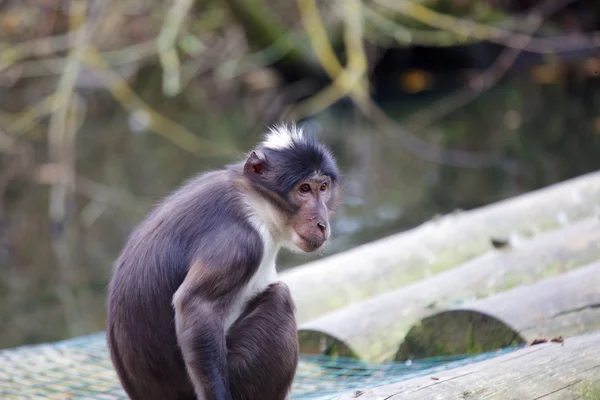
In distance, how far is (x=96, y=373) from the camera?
5363 mm

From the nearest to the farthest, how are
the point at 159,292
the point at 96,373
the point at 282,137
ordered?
the point at 159,292 → the point at 282,137 → the point at 96,373

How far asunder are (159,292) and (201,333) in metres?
0.30

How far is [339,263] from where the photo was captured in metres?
5.98

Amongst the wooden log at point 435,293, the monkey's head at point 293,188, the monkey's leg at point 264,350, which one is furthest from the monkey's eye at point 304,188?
the wooden log at point 435,293

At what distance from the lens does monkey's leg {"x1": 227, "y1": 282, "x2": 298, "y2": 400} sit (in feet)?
12.7

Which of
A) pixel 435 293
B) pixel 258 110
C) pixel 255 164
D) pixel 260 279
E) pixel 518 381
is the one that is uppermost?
pixel 258 110

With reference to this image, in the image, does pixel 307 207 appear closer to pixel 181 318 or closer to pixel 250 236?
pixel 250 236

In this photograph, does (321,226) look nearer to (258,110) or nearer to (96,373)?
(96,373)

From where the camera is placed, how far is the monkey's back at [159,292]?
3.79 meters

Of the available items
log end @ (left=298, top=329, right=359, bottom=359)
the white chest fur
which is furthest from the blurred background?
the white chest fur

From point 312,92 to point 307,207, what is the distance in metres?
13.9

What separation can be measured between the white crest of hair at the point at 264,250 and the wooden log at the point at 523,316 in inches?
42.9

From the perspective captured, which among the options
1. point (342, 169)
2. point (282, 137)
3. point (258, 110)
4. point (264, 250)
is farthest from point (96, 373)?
point (258, 110)

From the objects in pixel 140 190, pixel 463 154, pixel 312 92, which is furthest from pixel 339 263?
pixel 312 92
